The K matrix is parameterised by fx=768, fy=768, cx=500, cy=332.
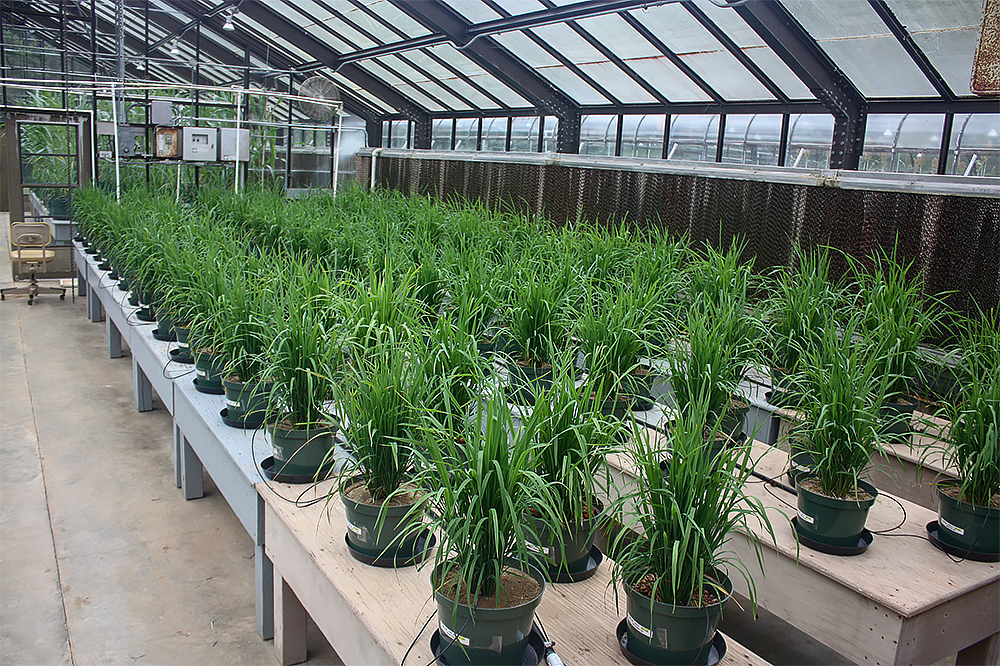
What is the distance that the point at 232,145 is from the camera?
809 centimetres

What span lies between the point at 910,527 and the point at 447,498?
1.50 m

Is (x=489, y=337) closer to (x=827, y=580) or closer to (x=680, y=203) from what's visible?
(x=827, y=580)

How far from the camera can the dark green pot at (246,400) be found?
8.28 feet

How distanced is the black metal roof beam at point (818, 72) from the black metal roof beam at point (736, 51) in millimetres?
354

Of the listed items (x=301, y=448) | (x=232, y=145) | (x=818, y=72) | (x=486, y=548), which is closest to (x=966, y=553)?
(x=486, y=548)

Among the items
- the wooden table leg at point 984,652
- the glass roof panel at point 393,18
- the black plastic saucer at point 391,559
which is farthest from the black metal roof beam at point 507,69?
the wooden table leg at point 984,652

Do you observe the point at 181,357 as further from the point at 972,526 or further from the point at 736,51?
the point at 736,51

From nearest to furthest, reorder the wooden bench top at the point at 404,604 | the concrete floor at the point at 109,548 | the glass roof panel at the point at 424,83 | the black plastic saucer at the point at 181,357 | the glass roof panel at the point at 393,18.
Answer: the wooden bench top at the point at 404,604
the concrete floor at the point at 109,548
the black plastic saucer at the point at 181,357
the glass roof panel at the point at 393,18
the glass roof panel at the point at 424,83

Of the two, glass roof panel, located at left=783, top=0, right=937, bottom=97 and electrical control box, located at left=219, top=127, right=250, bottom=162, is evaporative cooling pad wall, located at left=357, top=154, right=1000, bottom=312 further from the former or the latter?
electrical control box, located at left=219, top=127, right=250, bottom=162

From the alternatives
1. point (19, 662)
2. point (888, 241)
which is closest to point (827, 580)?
point (19, 662)

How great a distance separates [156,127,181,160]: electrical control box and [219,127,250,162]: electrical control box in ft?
1.36

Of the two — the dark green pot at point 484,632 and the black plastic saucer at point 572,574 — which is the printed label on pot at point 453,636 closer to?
the dark green pot at point 484,632

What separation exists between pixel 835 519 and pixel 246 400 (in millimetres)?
1826

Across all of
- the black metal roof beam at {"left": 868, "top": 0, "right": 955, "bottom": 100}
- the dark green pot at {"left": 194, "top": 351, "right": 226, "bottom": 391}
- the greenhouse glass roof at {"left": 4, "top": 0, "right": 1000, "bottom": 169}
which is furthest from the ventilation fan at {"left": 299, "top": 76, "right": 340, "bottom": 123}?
the dark green pot at {"left": 194, "top": 351, "right": 226, "bottom": 391}
